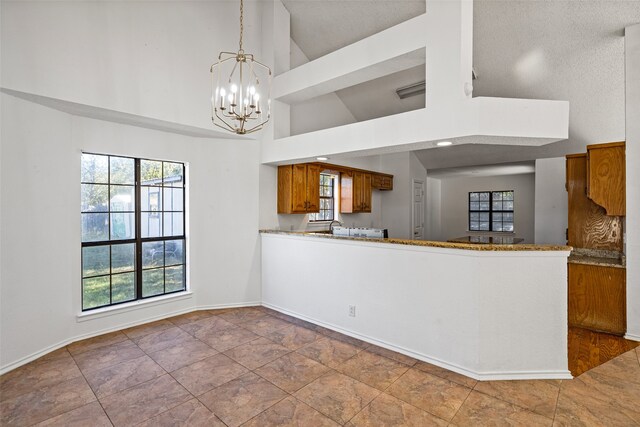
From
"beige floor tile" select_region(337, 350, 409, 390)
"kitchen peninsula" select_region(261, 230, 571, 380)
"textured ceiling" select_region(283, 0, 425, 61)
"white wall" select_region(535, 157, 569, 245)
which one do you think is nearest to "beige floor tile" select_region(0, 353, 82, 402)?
"beige floor tile" select_region(337, 350, 409, 390)

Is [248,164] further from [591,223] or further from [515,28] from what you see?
[591,223]

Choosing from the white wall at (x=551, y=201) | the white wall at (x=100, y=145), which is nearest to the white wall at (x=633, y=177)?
the white wall at (x=551, y=201)

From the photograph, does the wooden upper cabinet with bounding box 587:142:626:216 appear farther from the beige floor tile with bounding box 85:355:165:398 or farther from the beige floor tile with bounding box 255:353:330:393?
the beige floor tile with bounding box 85:355:165:398

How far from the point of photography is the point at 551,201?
5742mm

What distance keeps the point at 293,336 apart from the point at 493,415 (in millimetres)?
2072

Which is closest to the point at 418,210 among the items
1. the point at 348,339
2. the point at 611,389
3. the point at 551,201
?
the point at 551,201

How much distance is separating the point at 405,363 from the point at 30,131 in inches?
166

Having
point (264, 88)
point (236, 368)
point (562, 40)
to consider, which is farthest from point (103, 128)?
point (562, 40)

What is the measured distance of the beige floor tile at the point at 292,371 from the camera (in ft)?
8.73

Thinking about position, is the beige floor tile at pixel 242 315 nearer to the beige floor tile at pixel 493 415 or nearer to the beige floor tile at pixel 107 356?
the beige floor tile at pixel 107 356

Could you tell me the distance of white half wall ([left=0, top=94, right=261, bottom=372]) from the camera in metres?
2.96

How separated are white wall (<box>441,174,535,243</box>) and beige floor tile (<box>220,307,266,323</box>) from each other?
23.6 ft

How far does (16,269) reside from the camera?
9.80 ft

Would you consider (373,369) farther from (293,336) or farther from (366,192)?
(366,192)
